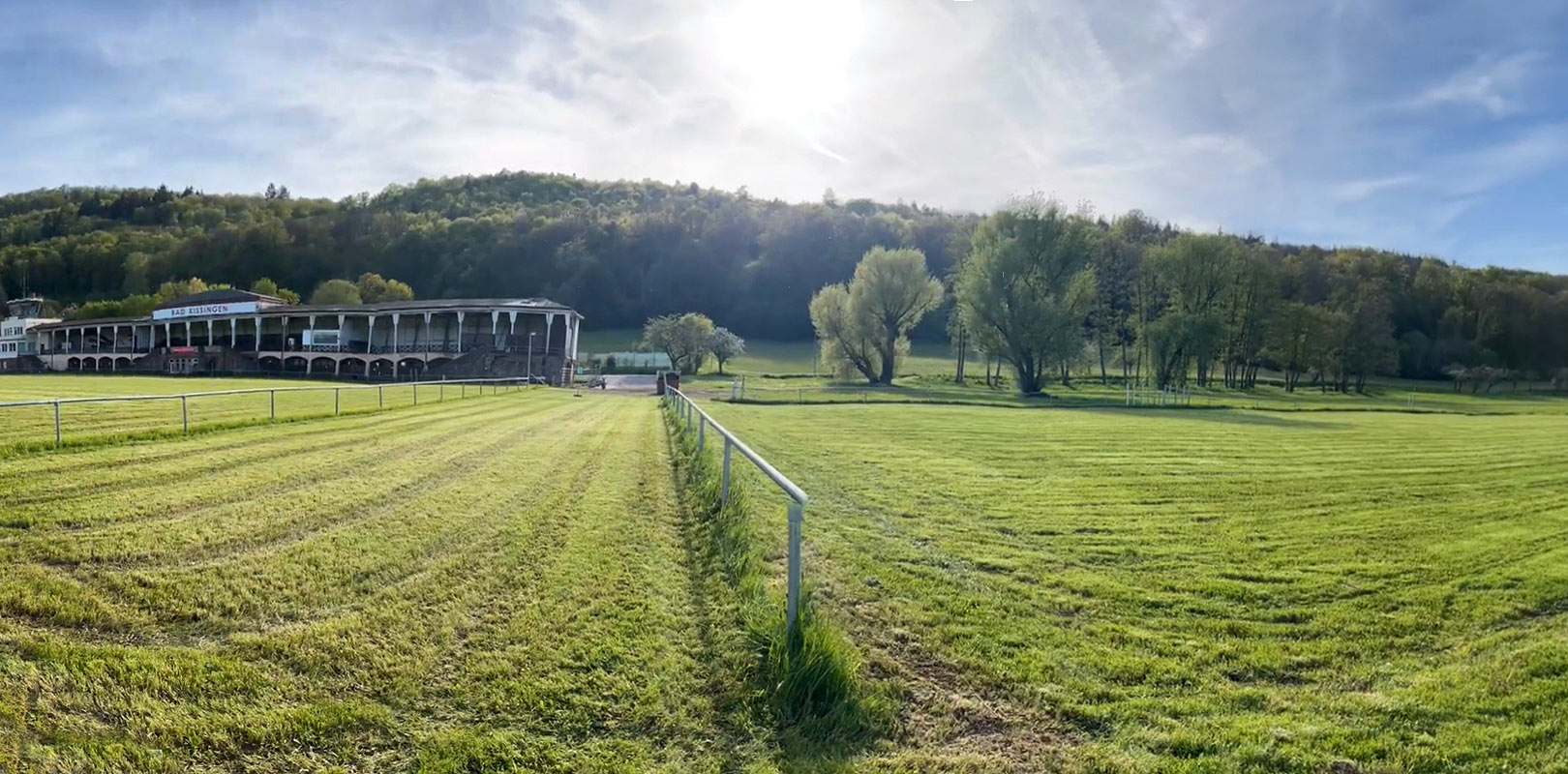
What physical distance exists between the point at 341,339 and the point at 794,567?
7339 cm

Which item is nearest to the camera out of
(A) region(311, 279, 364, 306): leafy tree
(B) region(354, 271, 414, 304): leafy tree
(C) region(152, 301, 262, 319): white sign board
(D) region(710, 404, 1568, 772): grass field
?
(D) region(710, 404, 1568, 772): grass field

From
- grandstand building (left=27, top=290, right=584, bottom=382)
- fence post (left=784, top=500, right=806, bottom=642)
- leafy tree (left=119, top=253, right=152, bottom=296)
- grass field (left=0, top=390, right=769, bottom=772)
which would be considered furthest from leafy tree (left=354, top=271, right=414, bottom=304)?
fence post (left=784, top=500, right=806, bottom=642)

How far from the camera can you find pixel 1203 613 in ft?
18.0

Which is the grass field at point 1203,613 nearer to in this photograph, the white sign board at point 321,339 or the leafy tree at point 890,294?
the leafy tree at point 890,294

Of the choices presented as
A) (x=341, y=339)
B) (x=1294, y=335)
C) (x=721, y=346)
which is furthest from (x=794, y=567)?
(x=1294, y=335)

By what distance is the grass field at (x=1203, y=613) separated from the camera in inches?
141

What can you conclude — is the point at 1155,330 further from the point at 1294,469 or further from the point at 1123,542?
the point at 1123,542

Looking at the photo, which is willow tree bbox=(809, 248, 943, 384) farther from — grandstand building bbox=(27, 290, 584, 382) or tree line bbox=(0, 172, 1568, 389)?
grandstand building bbox=(27, 290, 584, 382)

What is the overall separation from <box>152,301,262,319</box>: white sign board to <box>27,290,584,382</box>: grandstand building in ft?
0.42

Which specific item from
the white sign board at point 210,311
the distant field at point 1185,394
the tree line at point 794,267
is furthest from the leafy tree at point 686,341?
the white sign board at point 210,311

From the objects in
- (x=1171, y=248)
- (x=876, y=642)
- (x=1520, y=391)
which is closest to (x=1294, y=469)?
(x=876, y=642)

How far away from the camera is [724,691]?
13.3 ft

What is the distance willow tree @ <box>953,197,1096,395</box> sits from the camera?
50.0m

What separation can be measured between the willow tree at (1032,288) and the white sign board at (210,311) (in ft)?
214
